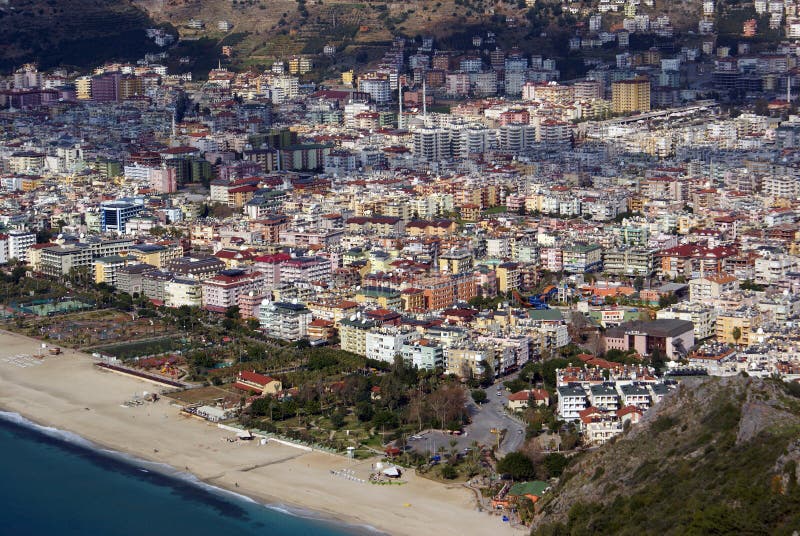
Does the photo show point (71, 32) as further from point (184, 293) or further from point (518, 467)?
point (518, 467)

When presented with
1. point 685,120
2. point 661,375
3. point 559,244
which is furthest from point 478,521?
point 685,120

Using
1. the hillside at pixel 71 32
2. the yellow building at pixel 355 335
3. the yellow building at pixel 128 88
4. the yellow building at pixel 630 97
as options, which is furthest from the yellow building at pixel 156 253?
the hillside at pixel 71 32

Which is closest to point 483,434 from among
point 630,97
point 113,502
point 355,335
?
point 355,335

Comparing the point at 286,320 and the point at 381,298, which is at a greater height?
the point at 381,298

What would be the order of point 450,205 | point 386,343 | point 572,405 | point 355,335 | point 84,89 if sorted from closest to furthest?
point 572,405 < point 386,343 < point 355,335 < point 450,205 < point 84,89

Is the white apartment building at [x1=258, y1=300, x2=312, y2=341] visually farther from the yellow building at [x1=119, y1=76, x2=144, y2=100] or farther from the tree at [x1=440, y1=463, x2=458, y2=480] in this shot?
the yellow building at [x1=119, y1=76, x2=144, y2=100]

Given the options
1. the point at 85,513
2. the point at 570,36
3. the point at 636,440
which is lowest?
the point at 85,513

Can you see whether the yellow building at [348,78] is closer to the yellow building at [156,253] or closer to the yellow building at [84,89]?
the yellow building at [84,89]

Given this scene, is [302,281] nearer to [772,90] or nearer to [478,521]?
[478,521]

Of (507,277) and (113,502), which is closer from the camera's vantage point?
(113,502)
